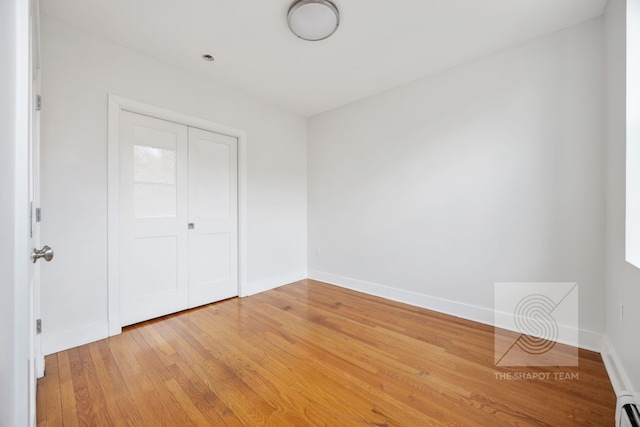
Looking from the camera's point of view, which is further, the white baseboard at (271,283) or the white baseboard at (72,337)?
the white baseboard at (271,283)

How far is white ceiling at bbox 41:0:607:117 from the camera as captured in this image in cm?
189

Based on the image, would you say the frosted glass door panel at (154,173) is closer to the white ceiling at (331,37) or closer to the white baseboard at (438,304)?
the white ceiling at (331,37)

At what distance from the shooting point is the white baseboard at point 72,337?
1935mm

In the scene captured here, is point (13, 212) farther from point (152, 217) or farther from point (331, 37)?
point (331, 37)

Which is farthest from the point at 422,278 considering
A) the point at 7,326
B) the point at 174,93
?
the point at 174,93

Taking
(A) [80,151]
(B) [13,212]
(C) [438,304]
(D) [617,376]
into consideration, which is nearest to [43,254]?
(B) [13,212]

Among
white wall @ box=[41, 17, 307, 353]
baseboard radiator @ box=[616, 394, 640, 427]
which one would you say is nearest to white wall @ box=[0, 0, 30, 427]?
white wall @ box=[41, 17, 307, 353]

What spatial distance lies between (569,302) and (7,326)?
10.7ft

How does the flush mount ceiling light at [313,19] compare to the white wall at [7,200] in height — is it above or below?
above

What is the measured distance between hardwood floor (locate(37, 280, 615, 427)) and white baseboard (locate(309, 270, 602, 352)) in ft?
0.46

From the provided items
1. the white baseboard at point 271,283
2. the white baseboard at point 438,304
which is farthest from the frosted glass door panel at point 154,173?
the white baseboard at point 438,304

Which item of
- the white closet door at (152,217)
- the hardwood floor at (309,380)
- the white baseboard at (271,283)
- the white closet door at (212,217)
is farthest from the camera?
the white baseboard at (271,283)

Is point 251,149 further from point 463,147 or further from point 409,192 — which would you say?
point 463,147

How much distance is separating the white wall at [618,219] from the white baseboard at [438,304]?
0.60ft
